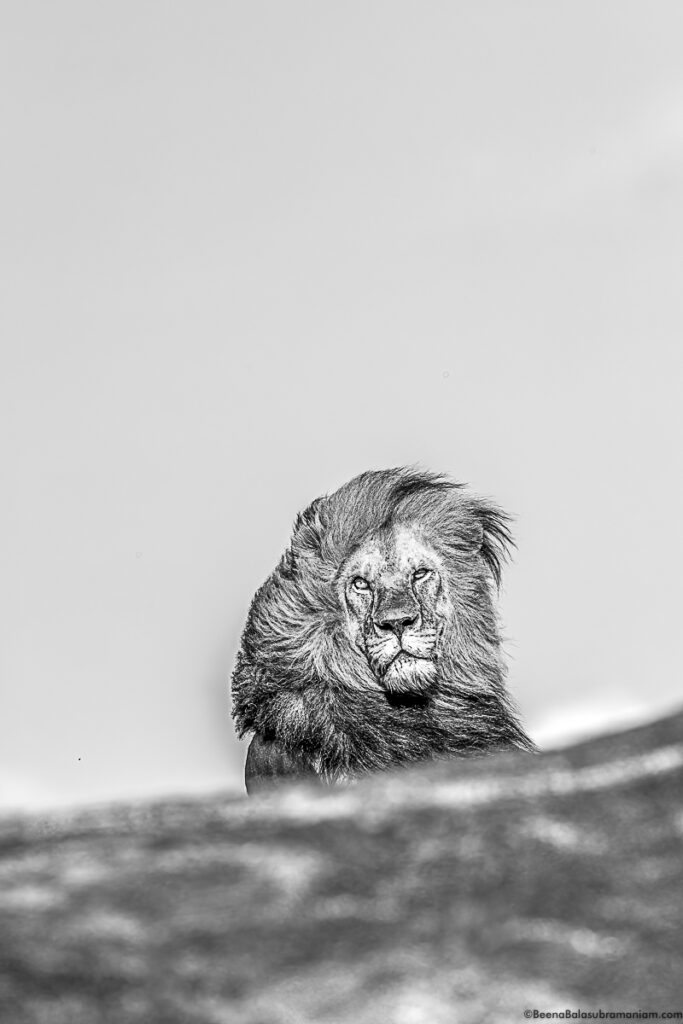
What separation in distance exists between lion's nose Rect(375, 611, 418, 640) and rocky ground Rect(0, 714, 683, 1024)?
4809 millimetres

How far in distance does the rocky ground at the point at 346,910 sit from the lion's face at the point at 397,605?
15.8 feet

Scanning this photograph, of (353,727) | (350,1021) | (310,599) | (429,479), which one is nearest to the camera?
(350,1021)

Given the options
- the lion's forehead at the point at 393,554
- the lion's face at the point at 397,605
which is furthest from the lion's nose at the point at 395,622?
the lion's forehead at the point at 393,554

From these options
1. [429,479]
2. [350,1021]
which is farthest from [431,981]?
[429,479]

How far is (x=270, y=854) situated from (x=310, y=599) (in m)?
5.30

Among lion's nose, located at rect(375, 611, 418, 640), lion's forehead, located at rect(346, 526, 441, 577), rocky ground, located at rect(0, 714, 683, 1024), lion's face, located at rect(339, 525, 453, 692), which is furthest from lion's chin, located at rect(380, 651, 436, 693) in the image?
rocky ground, located at rect(0, 714, 683, 1024)

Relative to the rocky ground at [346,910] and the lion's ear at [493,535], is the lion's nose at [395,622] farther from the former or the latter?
the rocky ground at [346,910]

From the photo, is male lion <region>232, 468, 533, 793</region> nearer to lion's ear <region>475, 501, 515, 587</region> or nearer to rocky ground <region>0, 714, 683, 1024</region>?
lion's ear <region>475, 501, 515, 587</region>

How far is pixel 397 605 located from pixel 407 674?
37 centimetres

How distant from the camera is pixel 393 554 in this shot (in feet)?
23.8

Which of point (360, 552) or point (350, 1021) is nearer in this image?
point (350, 1021)

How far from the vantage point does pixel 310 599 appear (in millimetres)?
7352

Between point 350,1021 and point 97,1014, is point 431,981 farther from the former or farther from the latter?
point 97,1014

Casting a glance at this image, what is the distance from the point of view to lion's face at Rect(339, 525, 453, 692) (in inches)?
273
